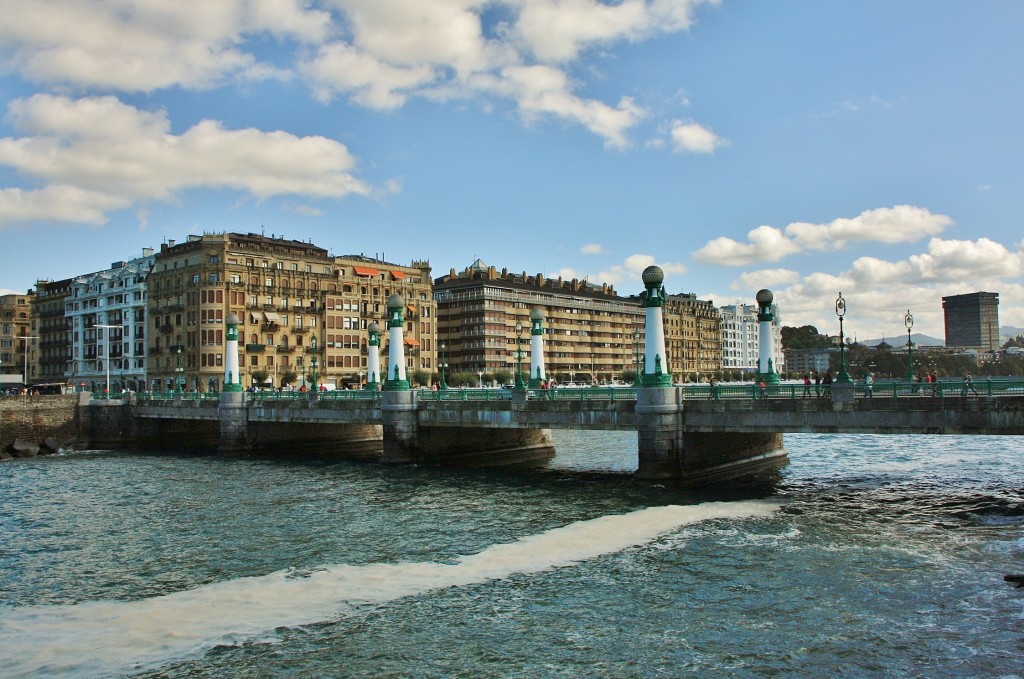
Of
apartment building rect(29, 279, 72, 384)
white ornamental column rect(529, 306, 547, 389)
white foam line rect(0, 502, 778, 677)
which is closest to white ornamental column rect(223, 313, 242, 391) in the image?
white ornamental column rect(529, 306, 547, 389)

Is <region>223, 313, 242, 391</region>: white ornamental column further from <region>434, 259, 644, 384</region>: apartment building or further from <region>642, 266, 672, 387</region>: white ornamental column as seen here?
<region>434, 259, 644, 384</region>: apartment building

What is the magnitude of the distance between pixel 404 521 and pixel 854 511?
17902 mm

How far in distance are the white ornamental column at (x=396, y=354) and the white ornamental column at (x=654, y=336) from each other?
16.5 m

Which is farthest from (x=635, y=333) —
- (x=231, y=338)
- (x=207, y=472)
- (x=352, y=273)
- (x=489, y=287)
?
(x=207, y=472)

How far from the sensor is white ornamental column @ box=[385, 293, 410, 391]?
51062 mm

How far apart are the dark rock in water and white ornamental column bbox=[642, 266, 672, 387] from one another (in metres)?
53.4

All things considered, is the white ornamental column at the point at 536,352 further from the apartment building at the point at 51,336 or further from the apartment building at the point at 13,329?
the apartment building at the point at 13,329

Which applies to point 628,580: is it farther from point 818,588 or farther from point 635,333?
point 635,333

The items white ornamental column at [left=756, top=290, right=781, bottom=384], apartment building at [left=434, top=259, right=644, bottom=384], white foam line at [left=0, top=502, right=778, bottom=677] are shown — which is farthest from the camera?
apartment building at [left=434, top=259, right=644, bottom=384]

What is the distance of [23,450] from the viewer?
219 feet

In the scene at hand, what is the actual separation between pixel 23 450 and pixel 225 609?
184ft

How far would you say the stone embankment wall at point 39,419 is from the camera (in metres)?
69.7

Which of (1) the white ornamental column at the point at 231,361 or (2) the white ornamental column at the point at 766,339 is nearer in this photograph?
(2) the white ornamental column at the point at 766,339

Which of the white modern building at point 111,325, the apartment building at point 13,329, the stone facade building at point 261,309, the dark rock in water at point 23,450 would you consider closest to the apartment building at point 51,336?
the white modern building at point 111,325
